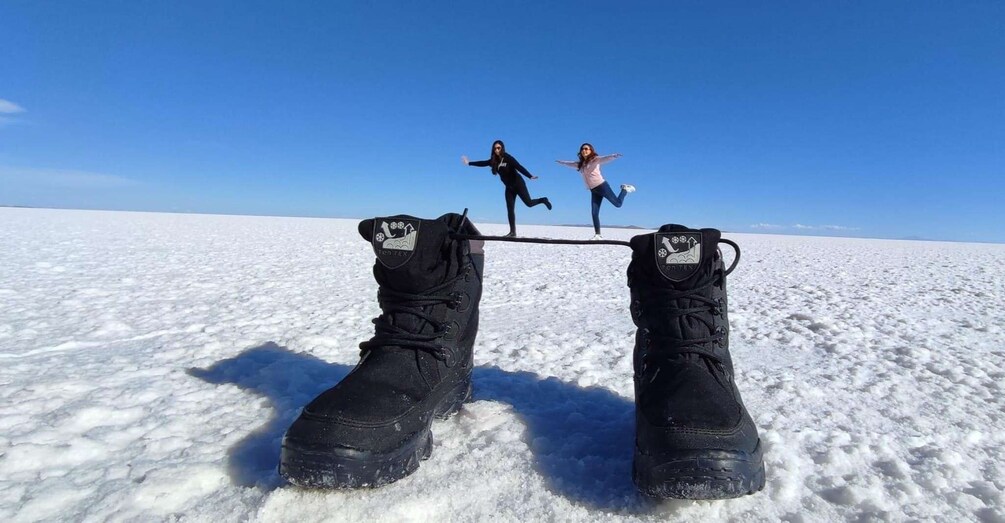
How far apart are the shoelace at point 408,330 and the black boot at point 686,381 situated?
0.56m

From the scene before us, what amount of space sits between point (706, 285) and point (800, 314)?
8.81 ft

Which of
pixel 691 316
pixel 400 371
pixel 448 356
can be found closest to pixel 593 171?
pixel 691 316

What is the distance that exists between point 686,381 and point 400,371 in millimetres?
752

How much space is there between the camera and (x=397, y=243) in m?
1.30

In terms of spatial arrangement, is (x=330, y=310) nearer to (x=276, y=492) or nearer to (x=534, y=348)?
(x=534, y=348)

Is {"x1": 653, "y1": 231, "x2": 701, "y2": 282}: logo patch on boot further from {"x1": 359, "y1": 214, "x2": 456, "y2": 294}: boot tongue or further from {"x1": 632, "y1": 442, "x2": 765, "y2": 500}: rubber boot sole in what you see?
{"x1": 359, "y1": 214, "x2": 456, "y2": 294}: boot tongue

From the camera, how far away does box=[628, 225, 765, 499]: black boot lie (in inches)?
37.4

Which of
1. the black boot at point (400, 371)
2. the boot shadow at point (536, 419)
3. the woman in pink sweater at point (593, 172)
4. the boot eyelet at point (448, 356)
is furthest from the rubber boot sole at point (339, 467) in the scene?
the woman in pink sweater at point (593, 172)

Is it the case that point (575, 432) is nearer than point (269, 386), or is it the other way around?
point (575, 432)

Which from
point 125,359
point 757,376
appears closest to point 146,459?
point 125,359

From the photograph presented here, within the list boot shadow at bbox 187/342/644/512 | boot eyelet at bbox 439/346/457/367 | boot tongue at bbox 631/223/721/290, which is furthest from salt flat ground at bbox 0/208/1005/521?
boot tongue at bbox 631/223/721/290

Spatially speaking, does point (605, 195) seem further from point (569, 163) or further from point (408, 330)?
point (408, 330)

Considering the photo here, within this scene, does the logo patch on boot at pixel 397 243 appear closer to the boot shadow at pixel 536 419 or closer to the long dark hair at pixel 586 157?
the boot shadow at pixel 536 419

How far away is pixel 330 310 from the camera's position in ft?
11.3
